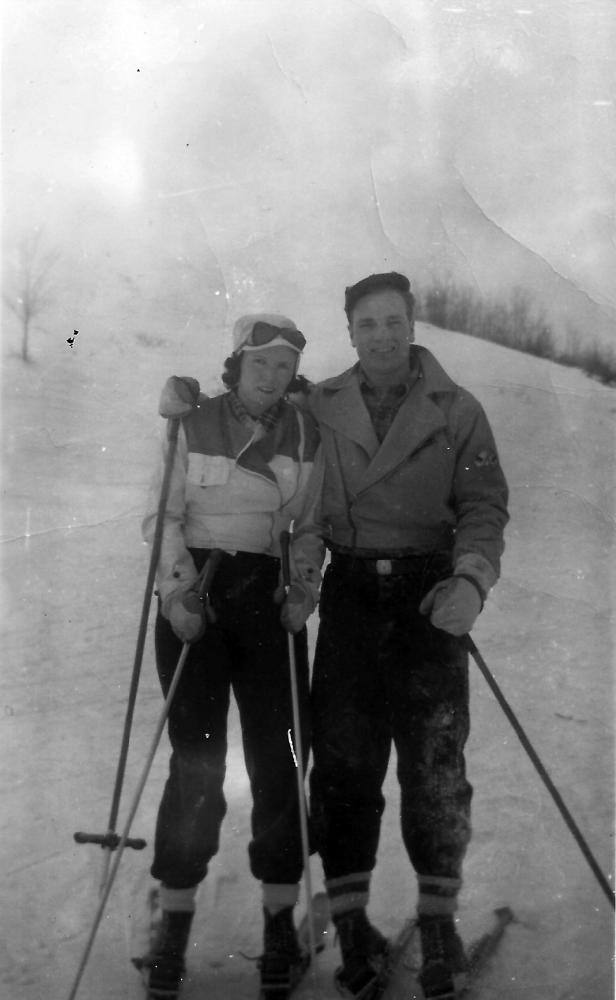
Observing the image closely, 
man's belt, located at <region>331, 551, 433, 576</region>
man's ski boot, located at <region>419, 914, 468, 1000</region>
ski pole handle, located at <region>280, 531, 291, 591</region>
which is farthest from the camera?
man's belt, located at <region>331, 551, 433, 576</region>

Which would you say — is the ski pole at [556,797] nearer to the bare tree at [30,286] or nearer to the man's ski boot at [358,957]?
the man's ski boot at [358,957]

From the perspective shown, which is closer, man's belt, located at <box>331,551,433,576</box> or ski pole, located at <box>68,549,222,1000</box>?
ski pole, located at <box>68,549,222,1000</box>

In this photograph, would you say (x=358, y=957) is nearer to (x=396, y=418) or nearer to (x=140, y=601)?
(x=140, y=601)

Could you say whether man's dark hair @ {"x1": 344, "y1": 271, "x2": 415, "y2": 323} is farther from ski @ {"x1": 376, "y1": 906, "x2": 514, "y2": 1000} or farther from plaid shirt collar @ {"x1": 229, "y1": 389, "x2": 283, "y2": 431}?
ski @ {"x1": 376, "y1": 906, "x2": 514, "y2": 1000}

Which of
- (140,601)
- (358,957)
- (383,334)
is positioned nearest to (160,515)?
(140,601)

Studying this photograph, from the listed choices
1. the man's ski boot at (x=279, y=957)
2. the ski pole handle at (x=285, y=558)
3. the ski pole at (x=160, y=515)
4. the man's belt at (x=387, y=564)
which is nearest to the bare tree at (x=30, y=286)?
the ski pole at (x=160, y=515)

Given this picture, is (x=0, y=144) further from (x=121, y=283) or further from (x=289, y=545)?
(x=289, y=545)

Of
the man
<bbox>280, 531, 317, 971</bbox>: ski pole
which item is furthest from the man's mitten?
the man
